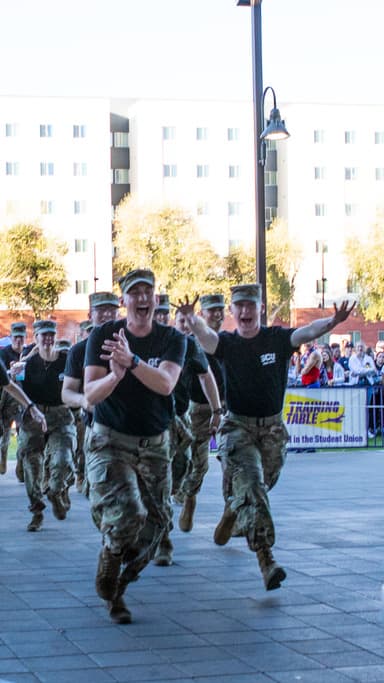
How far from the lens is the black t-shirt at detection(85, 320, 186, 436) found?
23.9 ft

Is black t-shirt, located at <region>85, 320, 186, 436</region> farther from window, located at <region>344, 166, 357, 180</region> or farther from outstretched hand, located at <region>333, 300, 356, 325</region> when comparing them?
window, located at <region>344, 166, 357, 180</region>

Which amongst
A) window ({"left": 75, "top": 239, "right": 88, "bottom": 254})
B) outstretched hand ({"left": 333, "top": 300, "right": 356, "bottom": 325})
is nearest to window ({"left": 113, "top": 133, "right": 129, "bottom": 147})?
window ({"left": 75, "top": 239, "right": 88, "bottom": 254})

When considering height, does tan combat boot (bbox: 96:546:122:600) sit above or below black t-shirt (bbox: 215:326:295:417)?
below

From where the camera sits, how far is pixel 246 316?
344 inches

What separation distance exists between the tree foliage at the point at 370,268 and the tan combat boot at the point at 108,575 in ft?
223

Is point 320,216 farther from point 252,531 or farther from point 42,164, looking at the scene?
point 252,531

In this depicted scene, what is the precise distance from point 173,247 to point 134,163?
17.9m

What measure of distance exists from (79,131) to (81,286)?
11.2 m

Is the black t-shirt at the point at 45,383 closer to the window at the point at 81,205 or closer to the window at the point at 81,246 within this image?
the window at the point at 81,246

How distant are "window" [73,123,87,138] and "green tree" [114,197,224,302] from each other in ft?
41.5

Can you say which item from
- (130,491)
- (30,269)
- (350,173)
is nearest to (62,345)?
(130,491)

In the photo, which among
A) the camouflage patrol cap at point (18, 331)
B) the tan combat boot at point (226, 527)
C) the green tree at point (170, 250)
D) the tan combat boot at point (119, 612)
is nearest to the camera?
the tan combat boot at point (119, 612)

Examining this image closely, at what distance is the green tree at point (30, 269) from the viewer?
72.4 meters

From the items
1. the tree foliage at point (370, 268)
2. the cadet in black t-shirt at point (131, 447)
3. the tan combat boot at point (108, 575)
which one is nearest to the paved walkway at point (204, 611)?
the tan combat boot at point (108, 575)
